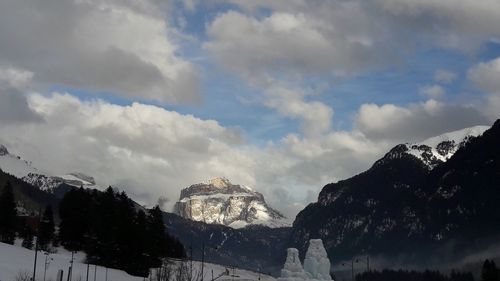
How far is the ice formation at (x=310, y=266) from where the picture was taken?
168 metres

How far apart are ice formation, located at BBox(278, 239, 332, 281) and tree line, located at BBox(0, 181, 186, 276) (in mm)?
34011

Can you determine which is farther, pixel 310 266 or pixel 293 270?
pixel 310 266

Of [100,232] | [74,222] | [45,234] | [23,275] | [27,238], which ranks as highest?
[74,222]

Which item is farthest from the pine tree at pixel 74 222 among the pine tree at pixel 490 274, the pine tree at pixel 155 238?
the pine tree at pixel 490 274

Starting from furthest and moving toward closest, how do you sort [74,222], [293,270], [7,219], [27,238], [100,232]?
[293,270] → [74,222] → [7,219] → [27,238] → [100,232]

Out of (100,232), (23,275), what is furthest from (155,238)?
(23,275)

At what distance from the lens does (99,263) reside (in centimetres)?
12312

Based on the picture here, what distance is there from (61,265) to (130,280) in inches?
473

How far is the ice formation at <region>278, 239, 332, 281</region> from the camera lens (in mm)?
168250

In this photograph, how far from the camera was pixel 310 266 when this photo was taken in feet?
576

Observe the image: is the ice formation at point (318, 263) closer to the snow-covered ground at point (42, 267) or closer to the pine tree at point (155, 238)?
the pine tree at point (155, 238)

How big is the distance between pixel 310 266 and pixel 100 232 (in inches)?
2473

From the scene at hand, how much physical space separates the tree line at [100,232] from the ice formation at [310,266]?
34.0 meters

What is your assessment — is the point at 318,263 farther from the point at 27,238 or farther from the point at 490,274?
the point at 27,238
